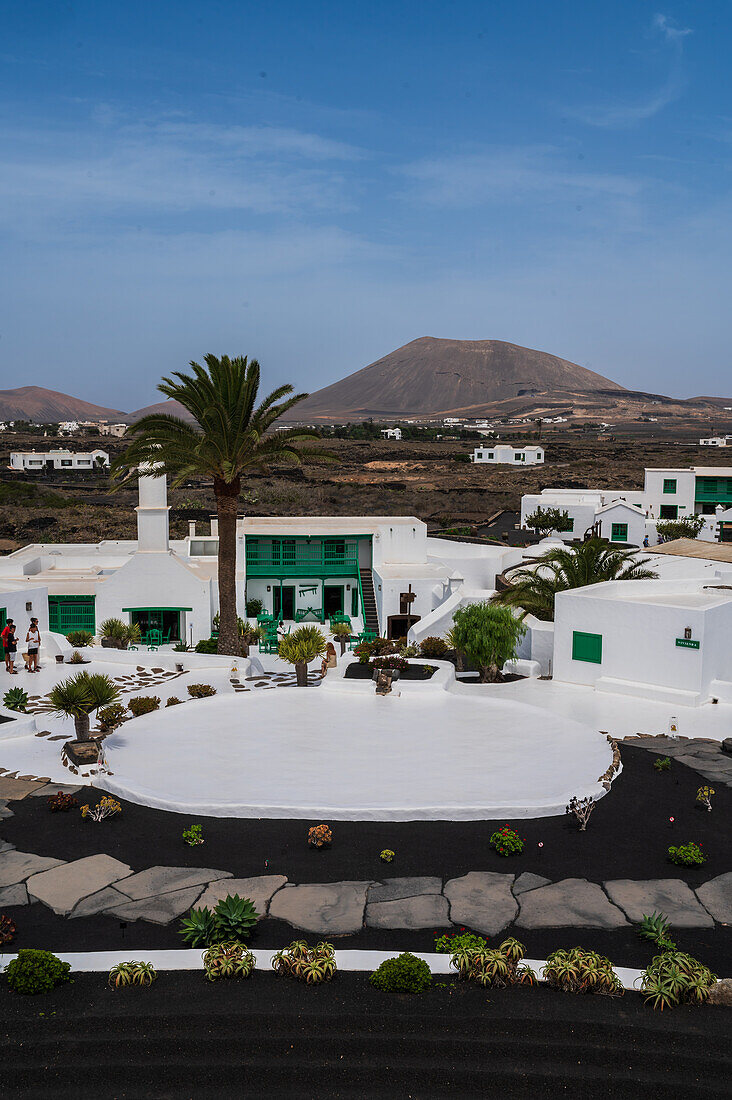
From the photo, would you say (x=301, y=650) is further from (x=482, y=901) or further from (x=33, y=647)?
(x=482, y=901)

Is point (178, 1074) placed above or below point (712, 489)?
below

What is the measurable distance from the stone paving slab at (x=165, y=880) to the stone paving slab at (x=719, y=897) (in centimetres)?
645

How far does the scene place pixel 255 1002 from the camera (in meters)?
8.79

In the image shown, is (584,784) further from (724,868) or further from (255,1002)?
(255,1002)

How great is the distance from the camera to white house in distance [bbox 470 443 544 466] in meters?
120

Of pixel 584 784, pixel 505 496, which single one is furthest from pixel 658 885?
pixel 505 496

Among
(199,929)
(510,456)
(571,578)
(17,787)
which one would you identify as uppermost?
(510,456)

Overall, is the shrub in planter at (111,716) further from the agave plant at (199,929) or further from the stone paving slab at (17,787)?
the agave plant at (199,929)

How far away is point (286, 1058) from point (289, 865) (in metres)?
4.18

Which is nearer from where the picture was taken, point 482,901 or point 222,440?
point 482,901

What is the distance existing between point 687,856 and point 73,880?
28.6 feet

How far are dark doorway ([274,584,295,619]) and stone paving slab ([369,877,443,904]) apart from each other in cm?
2401

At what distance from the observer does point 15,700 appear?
2075 cm

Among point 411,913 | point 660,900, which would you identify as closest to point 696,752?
point 660,900
